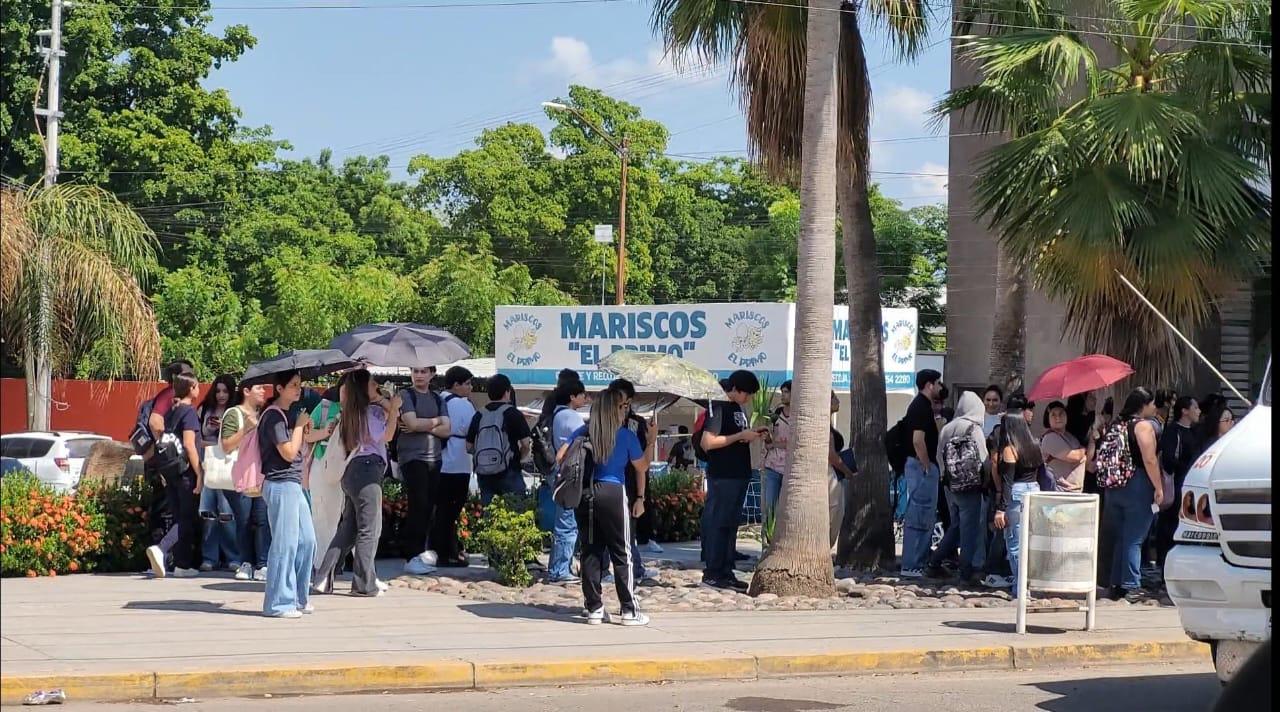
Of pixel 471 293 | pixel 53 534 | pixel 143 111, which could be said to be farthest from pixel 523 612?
pixel 471 293

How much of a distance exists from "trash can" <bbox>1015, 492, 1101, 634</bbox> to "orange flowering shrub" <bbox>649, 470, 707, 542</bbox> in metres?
6.28

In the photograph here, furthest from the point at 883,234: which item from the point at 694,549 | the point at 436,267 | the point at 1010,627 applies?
the point at 1010,627

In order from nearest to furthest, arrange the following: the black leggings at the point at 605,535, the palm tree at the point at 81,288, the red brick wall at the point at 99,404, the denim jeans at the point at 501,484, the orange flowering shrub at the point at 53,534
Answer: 1. the palm tree at the point at 81,288
2. the black leggings at the point at 605,535
3. the orange flowering shrub at the point at 53,534
4. the denim jeans at the point at 501,484
5. the red brick wall at the point at 99,404

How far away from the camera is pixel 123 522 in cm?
1268

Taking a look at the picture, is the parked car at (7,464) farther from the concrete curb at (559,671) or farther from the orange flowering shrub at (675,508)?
the orange flowering shrub at (675,508)

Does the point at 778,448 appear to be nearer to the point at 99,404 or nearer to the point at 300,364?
the point at 300,364

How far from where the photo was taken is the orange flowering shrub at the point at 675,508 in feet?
54.0

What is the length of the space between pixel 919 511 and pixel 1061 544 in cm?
316

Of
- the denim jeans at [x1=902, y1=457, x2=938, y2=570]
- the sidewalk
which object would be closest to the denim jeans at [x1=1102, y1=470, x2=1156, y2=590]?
the sidewalk

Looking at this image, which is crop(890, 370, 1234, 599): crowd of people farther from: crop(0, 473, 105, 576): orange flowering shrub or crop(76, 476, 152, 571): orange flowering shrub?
crop(0, 473, 105, 576): orange flowering shrub

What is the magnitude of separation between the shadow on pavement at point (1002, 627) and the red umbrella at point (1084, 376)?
102 inches

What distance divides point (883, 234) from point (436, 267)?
20.4m

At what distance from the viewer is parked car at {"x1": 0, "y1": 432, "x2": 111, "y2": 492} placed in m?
5.14

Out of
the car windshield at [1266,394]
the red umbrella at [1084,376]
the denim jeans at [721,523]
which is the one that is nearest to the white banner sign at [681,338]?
the red umbrella at [1084,376]
